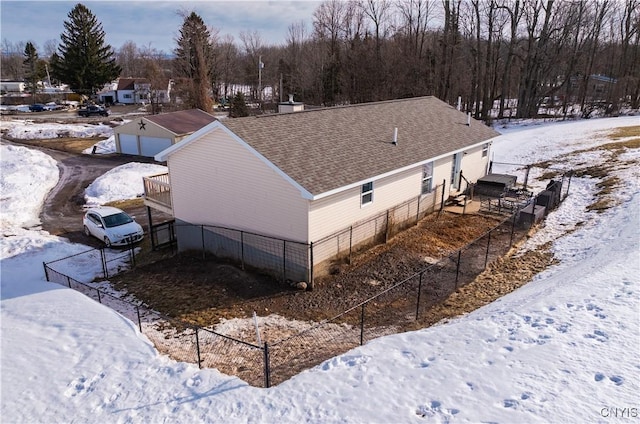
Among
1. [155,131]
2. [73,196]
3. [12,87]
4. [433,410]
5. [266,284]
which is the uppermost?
[12,87]

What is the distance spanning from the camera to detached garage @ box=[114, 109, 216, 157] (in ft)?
123

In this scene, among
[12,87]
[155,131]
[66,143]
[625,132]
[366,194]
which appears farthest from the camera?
[12,87]

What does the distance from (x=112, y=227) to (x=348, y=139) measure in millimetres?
11595

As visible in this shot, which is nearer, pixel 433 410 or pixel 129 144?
pixel 433 410

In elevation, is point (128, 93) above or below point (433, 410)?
above

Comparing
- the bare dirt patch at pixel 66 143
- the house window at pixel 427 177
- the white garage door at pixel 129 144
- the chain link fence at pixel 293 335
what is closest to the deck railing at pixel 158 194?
the chain link fence at pixel 293 335

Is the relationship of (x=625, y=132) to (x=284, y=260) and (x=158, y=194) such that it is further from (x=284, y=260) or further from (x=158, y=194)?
(x=158, y=194)

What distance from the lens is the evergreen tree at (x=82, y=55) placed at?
72.5 m

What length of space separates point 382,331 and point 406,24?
210ft

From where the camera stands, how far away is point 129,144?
41.0 meters

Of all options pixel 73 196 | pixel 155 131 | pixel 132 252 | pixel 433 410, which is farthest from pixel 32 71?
pixel 433 410

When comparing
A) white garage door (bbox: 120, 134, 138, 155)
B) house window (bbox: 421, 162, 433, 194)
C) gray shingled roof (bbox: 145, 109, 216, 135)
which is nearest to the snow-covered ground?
house window (bbox: 421, 162, 433, 194)

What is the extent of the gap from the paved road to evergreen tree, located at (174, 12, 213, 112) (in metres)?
19.5

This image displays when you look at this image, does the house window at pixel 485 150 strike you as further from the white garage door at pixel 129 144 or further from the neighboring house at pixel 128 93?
the neighboring house at pixel 128 93
